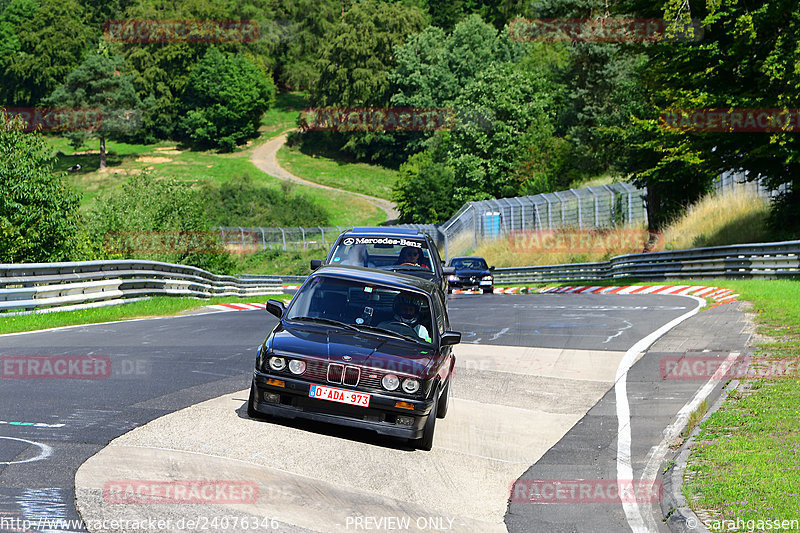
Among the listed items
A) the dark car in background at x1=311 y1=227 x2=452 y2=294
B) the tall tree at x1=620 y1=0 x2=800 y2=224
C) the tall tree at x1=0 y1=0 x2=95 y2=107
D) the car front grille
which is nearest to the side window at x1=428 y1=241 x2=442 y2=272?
the dark car in background at x1=311 y1=227 x2=452 y2=294

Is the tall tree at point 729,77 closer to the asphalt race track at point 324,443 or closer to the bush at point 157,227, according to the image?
the asphalt race track at point 324,443

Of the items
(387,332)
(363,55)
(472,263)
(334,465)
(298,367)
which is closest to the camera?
(334,465)

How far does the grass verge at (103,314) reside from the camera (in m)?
17.2

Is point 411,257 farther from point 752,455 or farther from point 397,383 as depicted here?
point 752,455

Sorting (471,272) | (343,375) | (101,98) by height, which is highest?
(101,98)

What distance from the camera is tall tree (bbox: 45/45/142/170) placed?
108062 mm

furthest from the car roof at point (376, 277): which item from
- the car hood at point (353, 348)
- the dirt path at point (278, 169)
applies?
the dirt path at point (278, 169)

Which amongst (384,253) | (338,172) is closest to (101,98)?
(338,172)

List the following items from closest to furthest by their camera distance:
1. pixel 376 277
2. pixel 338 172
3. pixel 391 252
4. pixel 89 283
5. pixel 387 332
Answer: pixel 387 332, pixel 376 277, pixel 391 252, pixel 89 283, pixel 338 172

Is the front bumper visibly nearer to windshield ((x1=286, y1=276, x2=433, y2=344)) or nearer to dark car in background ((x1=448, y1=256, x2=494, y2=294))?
windshield ((x1=286, y1=276, x2=433, y2=344))

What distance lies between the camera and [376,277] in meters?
9.30

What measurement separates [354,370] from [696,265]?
25656 mm

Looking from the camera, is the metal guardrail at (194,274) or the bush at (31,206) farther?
the bush at (31,206)

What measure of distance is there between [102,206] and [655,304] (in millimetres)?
28082
